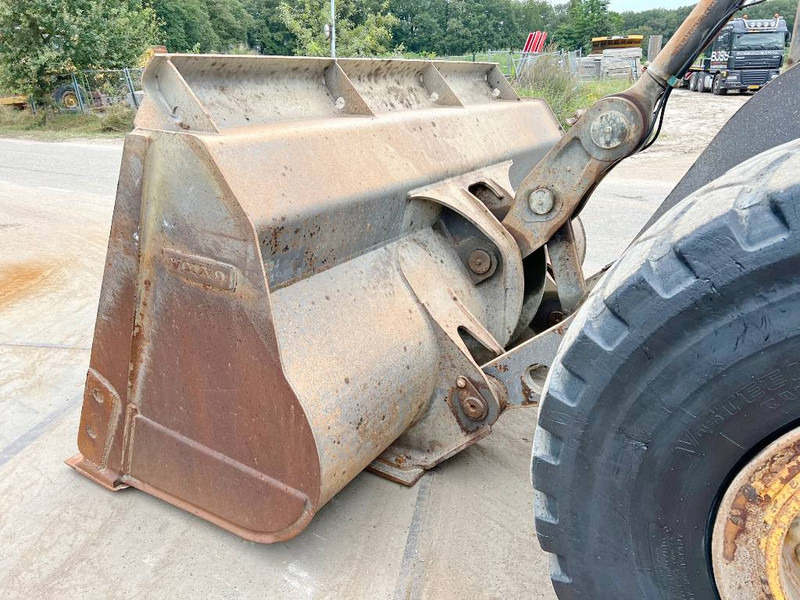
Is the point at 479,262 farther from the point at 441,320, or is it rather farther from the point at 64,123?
the point at 64,123

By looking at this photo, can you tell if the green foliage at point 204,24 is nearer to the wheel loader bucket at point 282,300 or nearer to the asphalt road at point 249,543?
the asphalt road at point 249,543

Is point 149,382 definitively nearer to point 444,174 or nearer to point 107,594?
point 107,594

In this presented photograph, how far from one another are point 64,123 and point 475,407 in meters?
17.2

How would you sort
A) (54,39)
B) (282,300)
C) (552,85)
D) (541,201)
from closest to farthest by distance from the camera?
(282,300), (541,201), (552,85), (54,39)

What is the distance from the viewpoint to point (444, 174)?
249cm

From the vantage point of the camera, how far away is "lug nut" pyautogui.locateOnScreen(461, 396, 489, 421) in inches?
84.8

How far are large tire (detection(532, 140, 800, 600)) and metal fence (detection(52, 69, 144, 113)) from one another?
60.3 ft

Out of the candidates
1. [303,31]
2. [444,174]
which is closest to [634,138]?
[444,174]

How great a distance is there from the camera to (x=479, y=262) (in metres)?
2.47

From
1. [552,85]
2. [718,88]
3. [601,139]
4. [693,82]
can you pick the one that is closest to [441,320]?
[601,139]

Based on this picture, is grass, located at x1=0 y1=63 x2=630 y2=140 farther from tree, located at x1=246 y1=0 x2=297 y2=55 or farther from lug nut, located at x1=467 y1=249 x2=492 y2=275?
tree, located at x1=246 y1=0 x2=297 y2=55

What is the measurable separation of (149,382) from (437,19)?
60.8 metres

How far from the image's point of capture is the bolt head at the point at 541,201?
2287 mm

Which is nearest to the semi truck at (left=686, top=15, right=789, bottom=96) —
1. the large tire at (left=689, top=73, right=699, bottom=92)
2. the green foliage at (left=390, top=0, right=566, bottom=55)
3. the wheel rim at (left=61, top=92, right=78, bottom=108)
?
the large tire at (left=689, top=73, right=699, bottom=92)
